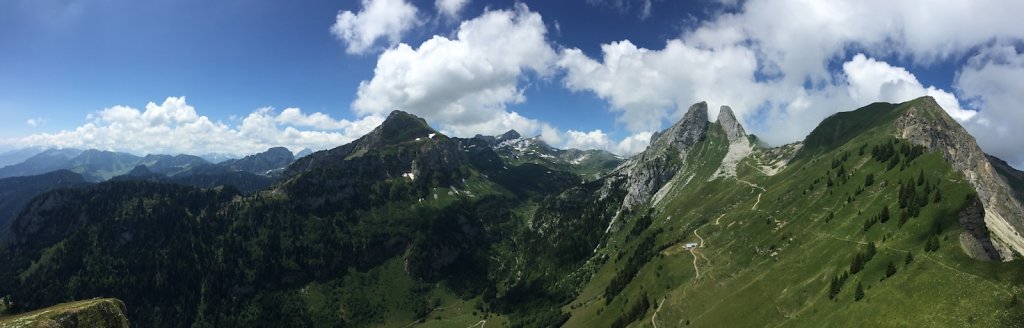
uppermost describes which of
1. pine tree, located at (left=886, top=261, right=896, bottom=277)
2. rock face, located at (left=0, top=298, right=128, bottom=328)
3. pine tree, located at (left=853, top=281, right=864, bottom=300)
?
pine tree, located at (left=886, top=261, right=896, bottom=277)

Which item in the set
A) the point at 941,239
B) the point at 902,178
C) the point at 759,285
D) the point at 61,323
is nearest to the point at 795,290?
the point at 759,285

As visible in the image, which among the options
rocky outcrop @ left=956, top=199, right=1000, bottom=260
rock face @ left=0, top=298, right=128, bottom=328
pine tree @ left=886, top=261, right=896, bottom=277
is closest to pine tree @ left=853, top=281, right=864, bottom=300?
pine tree @ left=886, top=261, right=896, bottom=277

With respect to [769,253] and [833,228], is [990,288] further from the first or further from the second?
[769,253]

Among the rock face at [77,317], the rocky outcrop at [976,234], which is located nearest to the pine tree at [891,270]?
the rocky outcrop at [976,234]

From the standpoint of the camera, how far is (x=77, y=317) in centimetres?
8494

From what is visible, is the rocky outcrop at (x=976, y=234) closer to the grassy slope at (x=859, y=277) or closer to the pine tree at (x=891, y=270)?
the grassy slope at (x=859, y=277)

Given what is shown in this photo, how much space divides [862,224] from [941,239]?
36.8m

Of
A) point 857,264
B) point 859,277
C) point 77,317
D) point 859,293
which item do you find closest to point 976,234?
point 857,264

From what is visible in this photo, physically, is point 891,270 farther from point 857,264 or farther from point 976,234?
point 976,234

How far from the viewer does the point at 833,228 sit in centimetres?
16712

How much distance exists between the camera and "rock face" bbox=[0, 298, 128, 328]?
81106 millimetres

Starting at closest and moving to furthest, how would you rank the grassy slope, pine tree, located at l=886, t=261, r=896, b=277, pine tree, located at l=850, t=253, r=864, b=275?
the grassy slope < pine tree, located at l=886, t=261, r=896, b=277 < pine tree, located at l=850, t=253, r=864, b=275

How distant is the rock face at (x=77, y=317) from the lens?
8111 cm

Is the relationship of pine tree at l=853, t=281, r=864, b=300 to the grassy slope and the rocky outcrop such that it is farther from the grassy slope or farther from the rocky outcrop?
the rocky outcrop
